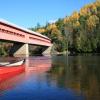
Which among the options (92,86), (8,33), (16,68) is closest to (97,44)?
(8,33)

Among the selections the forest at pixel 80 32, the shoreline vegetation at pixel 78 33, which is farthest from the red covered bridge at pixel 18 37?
the forest at pixel 80 32

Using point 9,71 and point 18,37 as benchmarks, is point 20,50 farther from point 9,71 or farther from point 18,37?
point 9,71

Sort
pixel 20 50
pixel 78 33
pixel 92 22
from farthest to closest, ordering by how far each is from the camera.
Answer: pixel 78 33, pixel 92 22, pixel 20 50

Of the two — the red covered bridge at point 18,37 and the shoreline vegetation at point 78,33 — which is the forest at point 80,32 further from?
the red covered bridge at point 18,37

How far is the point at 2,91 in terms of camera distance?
2297 centimetres

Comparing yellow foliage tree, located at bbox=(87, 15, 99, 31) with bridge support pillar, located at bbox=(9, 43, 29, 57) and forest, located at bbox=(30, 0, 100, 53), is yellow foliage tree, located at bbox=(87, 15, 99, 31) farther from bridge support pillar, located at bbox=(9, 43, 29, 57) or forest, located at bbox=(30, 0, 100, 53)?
bridge support pillar, located at bbox=(9, 43, 29, 57)

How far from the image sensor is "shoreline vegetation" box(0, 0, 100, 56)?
423 feet

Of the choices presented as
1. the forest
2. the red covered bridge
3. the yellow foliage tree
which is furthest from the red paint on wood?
the yellow foliage tree

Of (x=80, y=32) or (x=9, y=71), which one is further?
(x=80, y=32)

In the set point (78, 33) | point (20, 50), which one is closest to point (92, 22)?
point (78, 33)

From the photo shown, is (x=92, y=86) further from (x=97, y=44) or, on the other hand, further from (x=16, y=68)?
(x=97, y=44)

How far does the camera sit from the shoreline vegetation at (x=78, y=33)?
129 metres

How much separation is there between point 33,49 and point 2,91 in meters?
117

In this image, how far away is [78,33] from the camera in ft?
461
